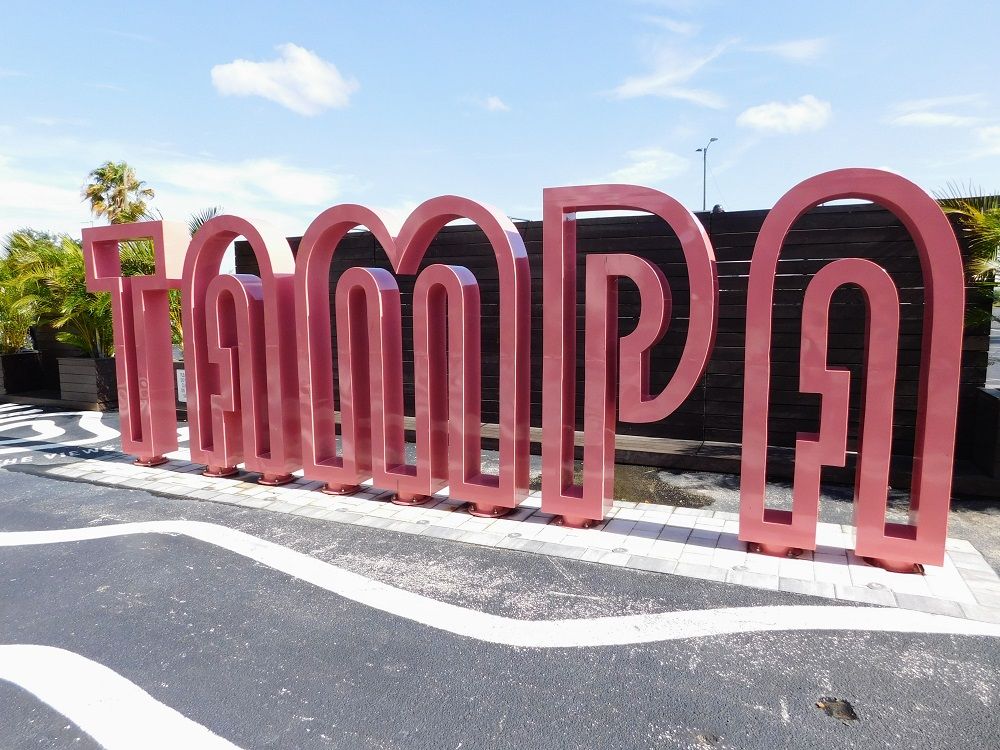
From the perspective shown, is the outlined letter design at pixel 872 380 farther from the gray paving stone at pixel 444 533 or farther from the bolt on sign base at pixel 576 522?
the gray paving stone at pixel 444 533

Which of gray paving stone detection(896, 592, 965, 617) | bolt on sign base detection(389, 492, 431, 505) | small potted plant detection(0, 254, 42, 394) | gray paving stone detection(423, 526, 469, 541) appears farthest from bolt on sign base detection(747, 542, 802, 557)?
small potted plant detection(0, 254, 42, 394)

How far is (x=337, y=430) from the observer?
1054 centimetres

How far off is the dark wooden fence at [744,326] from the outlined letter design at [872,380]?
262 centimetres

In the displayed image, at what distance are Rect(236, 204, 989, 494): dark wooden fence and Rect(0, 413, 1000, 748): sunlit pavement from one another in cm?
267

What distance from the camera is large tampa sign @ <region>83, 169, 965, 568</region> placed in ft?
15.7

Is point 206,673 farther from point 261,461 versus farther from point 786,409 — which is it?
point 786,409

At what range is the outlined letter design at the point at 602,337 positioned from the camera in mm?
5242

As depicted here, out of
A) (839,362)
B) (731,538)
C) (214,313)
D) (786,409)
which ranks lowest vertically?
(731,538)

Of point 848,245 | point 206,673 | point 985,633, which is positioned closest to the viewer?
point 206,673

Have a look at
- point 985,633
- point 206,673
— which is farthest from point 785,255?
point 206,673

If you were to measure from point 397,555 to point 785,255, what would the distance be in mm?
6174

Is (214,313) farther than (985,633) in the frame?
Yes

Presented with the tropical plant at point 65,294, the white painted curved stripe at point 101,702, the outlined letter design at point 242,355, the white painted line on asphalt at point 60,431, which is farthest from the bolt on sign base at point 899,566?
the tropical plant at point 65,294

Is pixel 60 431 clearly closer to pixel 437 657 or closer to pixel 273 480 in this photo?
pixel 273 480
